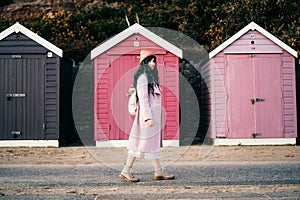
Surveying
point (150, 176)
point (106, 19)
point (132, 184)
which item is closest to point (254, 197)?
point (132, 184)

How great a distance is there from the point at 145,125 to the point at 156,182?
2.30 feet

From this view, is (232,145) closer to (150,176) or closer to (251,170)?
(251,170)

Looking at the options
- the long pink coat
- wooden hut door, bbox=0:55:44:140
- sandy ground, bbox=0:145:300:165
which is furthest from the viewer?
wooden hut door, bbox=0:55:44:140

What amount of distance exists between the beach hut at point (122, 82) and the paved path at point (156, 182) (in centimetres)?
396

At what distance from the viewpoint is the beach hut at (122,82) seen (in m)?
11.3

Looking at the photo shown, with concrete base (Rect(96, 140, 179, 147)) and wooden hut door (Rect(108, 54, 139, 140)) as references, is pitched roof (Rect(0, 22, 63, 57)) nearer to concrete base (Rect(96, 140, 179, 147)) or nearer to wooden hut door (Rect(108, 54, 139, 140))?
wooden hut door (Rect(108, 54, 139, 140))

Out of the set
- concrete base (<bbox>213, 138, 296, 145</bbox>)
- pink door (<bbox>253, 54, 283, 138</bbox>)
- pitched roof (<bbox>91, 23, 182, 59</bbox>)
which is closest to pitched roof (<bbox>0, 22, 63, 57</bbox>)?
pitched roof (<bbox>91, 23, 182, 59</bbox>)

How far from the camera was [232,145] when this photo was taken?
11.2 metres

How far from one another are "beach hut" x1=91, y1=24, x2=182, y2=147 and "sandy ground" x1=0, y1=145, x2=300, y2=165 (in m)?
0.73

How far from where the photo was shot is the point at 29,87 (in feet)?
36.9

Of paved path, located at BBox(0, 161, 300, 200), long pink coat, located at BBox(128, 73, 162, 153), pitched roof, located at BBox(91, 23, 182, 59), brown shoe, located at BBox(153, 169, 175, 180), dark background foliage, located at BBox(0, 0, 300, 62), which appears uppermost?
dark background foliage, located at BBox(0, 0, 300, 62)

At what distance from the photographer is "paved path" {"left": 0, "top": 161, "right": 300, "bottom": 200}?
4551 millimetres

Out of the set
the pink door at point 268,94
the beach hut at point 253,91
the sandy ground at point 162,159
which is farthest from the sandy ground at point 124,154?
the pink door at point 268,94

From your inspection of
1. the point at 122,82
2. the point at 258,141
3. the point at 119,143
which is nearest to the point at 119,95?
the point at 122,82
